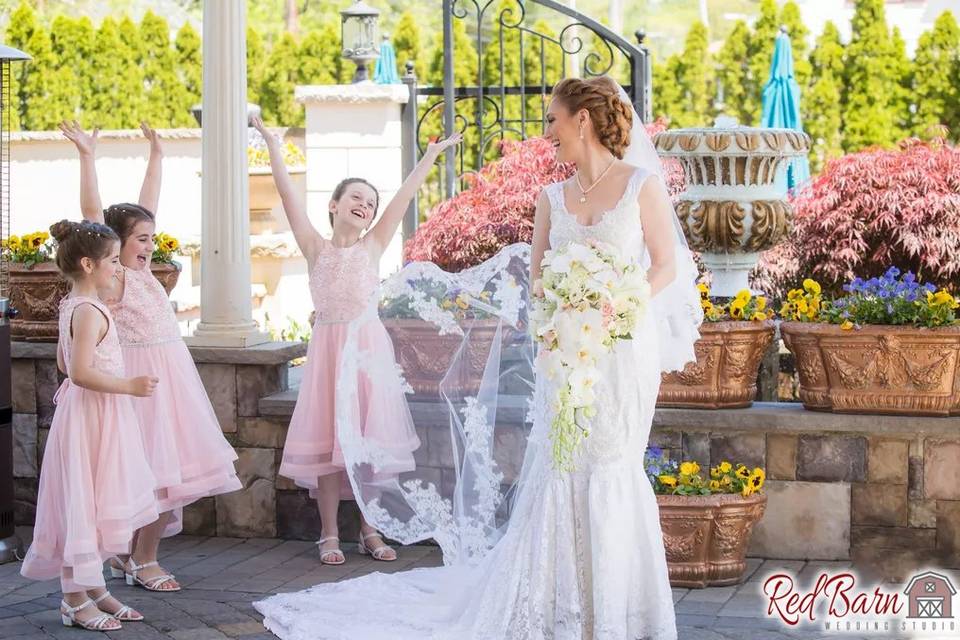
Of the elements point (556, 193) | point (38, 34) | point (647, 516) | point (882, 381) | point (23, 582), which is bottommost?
point (23, 582)

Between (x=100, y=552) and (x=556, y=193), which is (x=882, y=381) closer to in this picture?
(x=556, y=193)

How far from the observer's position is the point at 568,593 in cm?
409

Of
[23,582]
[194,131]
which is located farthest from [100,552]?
[194,131]

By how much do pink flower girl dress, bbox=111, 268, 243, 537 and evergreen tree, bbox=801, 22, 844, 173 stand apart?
33.5 feet

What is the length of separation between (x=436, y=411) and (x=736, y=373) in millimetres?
1158

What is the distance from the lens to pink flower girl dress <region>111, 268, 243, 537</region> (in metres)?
4.93

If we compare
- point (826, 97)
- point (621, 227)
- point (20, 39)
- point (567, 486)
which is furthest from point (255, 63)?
point (567, 486)

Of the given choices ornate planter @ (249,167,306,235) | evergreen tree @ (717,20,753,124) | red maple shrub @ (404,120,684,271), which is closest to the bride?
red maple shrub @ (404,120,684,271)

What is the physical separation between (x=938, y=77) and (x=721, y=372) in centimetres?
968

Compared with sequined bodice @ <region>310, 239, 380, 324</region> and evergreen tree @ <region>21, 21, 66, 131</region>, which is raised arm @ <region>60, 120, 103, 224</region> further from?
evergreen tree @ <region>21, 21, 66, 131</region>

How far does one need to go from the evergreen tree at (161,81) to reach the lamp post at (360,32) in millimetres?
4659

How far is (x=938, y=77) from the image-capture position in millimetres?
13734

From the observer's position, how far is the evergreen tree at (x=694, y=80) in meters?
14.7

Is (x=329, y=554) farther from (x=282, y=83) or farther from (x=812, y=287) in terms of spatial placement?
(x=282, y=83)
